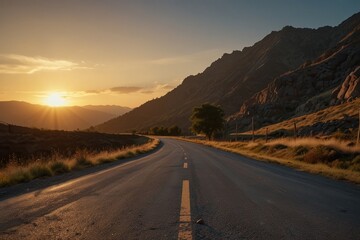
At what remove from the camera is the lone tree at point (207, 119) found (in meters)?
78.0

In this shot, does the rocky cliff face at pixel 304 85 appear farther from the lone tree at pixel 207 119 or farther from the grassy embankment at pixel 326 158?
the grassy embankment at pixel 326 158

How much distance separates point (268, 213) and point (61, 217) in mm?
3678

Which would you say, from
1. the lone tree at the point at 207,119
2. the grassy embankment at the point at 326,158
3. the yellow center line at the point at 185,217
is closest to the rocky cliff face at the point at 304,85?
the lone tree at the point at 207,119

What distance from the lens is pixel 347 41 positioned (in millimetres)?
134000

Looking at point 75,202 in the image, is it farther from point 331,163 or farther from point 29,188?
point 331,163

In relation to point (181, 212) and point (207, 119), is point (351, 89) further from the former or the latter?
point (181, 212)

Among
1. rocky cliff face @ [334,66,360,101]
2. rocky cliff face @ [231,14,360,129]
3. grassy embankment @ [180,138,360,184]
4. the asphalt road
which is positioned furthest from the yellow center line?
rocky cliff face @ [231,14,360,129]

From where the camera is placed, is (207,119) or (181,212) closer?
(181,212)

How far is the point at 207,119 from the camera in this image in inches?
3073

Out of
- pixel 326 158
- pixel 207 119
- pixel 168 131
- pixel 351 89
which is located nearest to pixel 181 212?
pixel 326 158

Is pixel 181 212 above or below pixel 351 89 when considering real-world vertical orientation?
below

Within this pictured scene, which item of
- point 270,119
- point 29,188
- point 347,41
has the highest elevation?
point 347,41

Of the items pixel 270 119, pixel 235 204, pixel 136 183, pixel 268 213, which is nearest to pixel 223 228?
pixel 268 213

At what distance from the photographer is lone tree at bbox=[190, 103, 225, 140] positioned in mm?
78037
